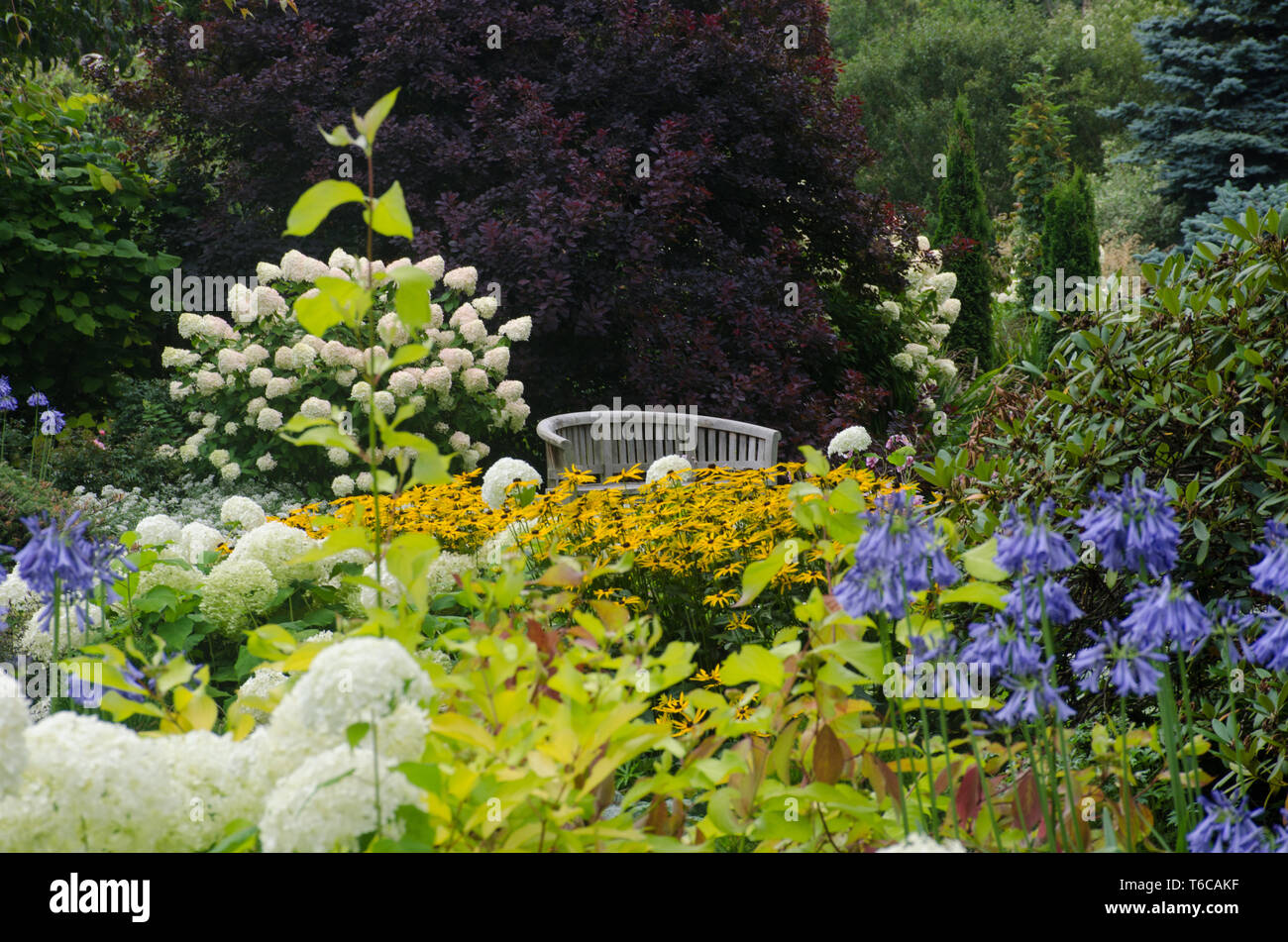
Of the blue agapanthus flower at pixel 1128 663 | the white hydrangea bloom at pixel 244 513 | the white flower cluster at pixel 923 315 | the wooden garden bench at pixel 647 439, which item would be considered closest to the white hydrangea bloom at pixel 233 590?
the white hydrangea bloom at pixel 244 513

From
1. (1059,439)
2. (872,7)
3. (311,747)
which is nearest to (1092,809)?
(1059,439)

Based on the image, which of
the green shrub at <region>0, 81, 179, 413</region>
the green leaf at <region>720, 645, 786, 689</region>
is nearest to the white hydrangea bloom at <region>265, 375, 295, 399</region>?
the green shrub at <region>0, 81, 179, 413</region>

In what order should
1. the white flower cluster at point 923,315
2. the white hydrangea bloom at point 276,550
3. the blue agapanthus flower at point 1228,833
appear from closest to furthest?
the blue agapanthus flower at point 1228,833, the white hydrangea bloom at point 276,550, the white flower cluster at point 923,315

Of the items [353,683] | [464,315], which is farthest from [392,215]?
[464,315]

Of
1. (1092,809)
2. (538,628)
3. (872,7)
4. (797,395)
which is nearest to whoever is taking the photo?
(538,628)

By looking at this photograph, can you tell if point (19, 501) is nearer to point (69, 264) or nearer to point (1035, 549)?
point (69, 264)

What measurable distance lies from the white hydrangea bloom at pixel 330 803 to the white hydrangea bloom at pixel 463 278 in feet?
18.7

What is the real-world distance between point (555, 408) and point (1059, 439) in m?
5.04

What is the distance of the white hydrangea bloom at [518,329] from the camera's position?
649cm

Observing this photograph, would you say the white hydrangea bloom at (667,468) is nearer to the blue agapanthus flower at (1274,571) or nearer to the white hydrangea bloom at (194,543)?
the white hydrangea bloom at (194,543)

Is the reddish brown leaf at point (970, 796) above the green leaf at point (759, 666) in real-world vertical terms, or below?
below
